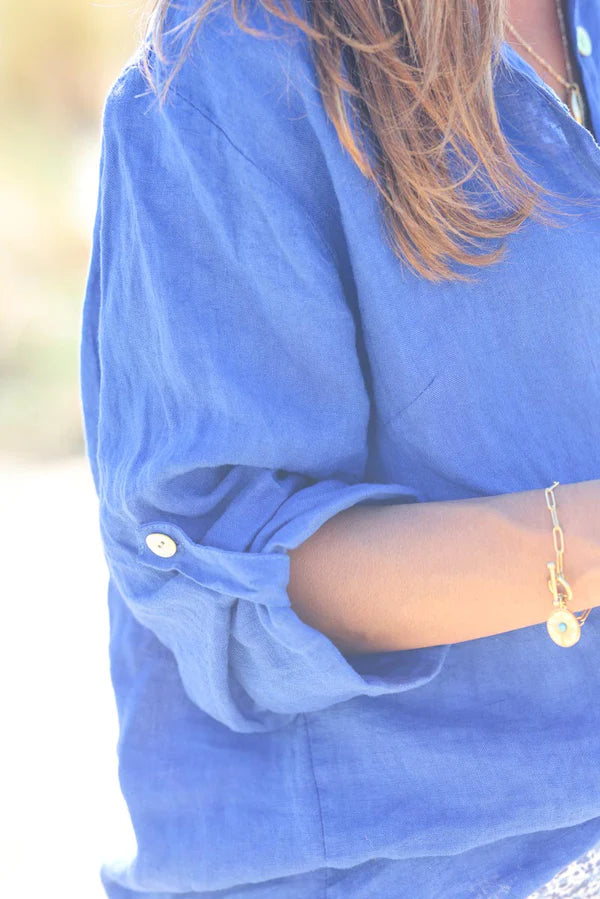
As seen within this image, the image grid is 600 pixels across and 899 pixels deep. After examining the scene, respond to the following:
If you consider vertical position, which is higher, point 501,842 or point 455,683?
point 455,683

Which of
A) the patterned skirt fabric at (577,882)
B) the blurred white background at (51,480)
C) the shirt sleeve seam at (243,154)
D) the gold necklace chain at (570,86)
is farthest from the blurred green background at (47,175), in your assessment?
the patterned skirt fabric at (577,882)

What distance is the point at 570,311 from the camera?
889mm

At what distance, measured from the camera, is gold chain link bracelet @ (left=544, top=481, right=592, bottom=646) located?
0.81m

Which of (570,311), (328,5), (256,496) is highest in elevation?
(328,5)

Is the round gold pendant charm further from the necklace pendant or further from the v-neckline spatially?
the necklace pendant

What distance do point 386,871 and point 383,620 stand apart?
10.4 inches

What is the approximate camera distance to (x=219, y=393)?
2.65ft

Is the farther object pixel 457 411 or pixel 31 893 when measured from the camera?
pixel 31 893

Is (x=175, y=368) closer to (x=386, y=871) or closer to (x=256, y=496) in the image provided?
(x=256, y=496)

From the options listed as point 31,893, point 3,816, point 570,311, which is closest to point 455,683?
point 570,311

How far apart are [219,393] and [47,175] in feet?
18.2

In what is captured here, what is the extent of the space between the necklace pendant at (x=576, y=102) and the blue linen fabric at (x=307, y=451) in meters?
0.21

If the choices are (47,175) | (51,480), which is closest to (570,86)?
(51,480)

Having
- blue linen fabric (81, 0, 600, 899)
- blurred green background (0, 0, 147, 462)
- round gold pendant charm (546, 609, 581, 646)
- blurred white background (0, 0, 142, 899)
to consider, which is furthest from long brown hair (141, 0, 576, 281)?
blurred green background (0, 0, 147, 462)
